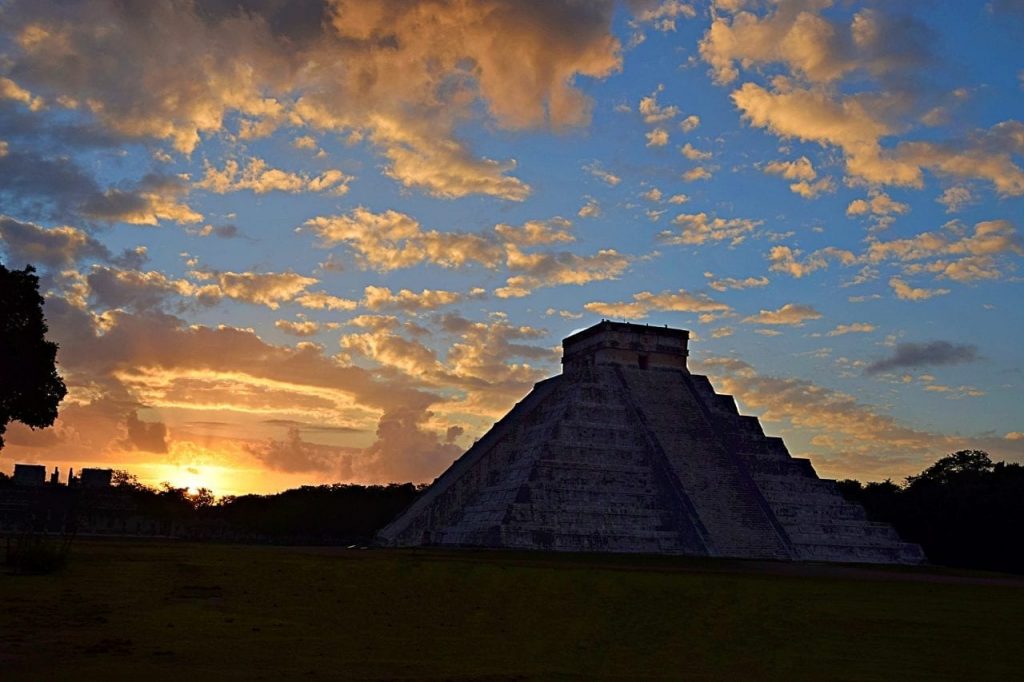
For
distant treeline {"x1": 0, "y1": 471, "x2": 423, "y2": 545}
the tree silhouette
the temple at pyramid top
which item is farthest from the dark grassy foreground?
distant treeline {"x1": 0, "y1": 471, "x2": 423, "y2": 545}

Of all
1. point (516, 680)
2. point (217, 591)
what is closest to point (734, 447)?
point (217, 591)

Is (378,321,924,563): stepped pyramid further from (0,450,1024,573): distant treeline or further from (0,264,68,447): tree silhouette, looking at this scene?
(0,264,68,447): tree silhouette

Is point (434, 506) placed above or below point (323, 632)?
above

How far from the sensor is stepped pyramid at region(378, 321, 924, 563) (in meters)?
38.3

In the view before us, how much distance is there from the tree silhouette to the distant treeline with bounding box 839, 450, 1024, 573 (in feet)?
144

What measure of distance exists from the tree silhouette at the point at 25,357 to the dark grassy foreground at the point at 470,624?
30.7 feet

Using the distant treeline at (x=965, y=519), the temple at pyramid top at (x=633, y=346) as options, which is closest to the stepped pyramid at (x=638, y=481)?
the temple at pyramid top at (x=633, y=346)

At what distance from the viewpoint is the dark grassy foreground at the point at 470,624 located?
11.9m

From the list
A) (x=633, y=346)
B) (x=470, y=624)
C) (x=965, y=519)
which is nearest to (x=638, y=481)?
(x=633, y=346)

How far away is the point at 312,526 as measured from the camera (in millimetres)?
71750

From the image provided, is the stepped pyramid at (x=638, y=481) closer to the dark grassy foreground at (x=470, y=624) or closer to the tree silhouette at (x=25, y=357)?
the dark grassy foreground at (x=470, y=624)

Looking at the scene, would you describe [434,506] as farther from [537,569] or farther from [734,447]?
[537,569]

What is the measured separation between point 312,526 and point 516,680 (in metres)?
63.1

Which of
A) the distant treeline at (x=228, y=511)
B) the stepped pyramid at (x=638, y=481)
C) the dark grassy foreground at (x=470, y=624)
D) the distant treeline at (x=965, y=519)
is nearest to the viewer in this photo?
the dark grassy foreground at (x=470, y=624)
